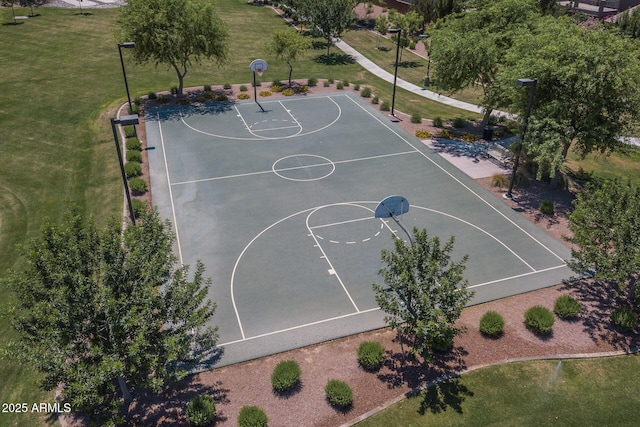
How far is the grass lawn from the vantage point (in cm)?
1677

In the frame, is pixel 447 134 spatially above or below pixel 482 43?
below

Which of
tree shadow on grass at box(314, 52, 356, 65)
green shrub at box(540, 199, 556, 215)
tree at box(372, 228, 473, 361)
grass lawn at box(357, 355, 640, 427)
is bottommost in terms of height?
grass lawn at box(357, 355, 640, 427)

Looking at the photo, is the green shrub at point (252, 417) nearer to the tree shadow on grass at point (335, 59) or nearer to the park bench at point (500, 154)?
the park bench at point (500, 154)

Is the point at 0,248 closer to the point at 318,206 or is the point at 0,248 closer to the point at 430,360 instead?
the point at 318,206

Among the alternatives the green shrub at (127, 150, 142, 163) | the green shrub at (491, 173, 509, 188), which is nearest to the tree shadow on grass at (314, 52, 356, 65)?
the green shrub at (127, 150, 142, 163)

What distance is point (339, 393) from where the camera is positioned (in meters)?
16.8

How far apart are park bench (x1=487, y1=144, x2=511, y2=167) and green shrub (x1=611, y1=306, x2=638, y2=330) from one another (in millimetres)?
16084

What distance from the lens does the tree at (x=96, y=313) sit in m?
13.2

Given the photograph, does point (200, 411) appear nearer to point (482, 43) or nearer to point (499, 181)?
point (499, 181)

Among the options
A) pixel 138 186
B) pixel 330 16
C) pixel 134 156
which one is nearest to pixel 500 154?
pixel 138 186

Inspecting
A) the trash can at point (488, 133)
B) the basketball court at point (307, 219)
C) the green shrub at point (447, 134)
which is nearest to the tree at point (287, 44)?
the basketball court at point (307, 219)

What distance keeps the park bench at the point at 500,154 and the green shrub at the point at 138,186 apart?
25347mm

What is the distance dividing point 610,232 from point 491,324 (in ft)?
21.6

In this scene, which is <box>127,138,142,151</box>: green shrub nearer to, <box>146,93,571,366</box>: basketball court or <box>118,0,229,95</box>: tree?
<box>146,93,571,366</box>: basketball court
